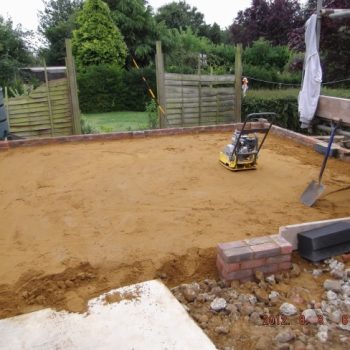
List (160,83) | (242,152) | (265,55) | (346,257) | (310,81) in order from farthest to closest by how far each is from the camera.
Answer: (265,55)
(160,83)
(242,152)
(310,81)
(346,257)

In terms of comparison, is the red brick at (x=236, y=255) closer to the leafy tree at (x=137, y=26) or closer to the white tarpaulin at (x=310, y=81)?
the white tarpaulin at (x=310, y=81)

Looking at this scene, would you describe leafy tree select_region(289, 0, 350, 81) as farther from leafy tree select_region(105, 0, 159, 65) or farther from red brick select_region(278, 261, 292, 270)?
leafy tree select_region(105, 0, 159, 65)

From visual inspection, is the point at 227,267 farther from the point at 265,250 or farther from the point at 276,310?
the point at 276,310

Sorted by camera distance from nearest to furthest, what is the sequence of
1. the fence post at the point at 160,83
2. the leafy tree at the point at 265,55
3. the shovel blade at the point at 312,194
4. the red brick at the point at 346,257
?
1. the red brick at the point at 346,257
2. the shovel blade at the point at 312,194
3. the fence post at the point at 160,83
4. the leafy tree at the point at 265,55

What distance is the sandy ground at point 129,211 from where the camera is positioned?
278cm

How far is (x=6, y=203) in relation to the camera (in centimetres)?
421

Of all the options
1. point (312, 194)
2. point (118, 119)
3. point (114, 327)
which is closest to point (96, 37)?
point (118, 119)

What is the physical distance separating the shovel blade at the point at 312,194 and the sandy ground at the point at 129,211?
0.32 ft

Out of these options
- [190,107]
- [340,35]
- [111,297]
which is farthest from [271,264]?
[340,35]

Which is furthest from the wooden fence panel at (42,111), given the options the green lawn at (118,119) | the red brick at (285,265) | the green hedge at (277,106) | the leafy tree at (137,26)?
the leafy tree at (137,26)

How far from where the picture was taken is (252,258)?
8.86 feet

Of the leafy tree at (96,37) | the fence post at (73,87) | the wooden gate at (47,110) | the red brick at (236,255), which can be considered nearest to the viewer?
the red brick at (236,255)

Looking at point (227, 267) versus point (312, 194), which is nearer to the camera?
point (227, 267)

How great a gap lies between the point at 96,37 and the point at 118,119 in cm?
488
